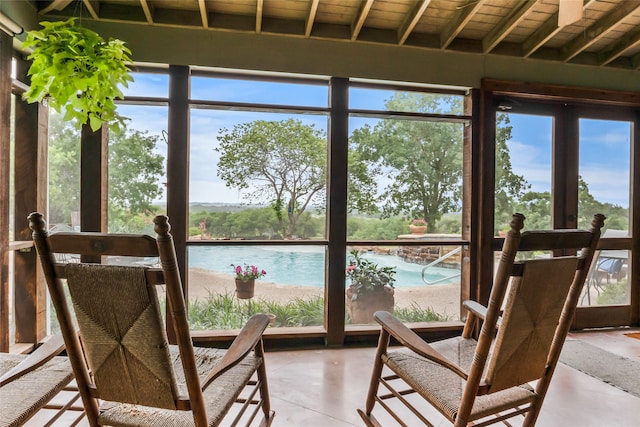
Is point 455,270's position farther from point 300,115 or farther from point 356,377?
point 300,115

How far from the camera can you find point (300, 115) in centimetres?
325

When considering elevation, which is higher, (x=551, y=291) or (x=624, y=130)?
(x=624, y=130)

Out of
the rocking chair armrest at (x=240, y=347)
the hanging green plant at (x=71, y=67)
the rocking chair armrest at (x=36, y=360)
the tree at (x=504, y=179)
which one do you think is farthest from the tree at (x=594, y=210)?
the rocking chair armrest at (x=36, y=360)

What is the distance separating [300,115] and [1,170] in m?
2.14

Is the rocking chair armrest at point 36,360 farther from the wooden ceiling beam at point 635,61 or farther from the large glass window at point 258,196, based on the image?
the wooden ceiling beam at point 635,61

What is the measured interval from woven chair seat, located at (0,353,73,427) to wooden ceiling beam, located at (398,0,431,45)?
315 centimetres

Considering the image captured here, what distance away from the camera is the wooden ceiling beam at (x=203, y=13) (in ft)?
9.08

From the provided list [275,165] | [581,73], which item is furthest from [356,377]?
[581,73]

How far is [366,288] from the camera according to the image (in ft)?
11.2

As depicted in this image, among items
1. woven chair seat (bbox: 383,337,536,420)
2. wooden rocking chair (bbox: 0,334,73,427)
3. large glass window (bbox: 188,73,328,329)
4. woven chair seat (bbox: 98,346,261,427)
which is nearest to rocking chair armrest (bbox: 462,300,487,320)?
woven chair seat (bbox: 383,337,536,420)

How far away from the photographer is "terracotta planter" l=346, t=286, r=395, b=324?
3381mm

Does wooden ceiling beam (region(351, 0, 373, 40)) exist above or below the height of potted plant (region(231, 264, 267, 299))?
above

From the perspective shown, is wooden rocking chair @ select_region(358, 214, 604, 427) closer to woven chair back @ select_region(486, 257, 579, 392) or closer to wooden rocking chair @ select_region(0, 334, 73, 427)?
woven chair back @ select_region(486, 257, 579, 392)

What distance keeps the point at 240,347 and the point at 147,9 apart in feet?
8.72
